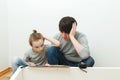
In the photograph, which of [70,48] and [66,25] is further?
[70,48]

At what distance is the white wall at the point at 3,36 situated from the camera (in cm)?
277

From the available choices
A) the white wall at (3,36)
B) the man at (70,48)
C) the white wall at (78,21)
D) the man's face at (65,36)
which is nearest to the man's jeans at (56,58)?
the man at (70,48)

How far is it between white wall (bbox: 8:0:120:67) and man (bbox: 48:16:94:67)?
0.49 m

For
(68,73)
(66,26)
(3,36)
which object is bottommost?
(68,73)

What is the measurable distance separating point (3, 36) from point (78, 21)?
0.88 m

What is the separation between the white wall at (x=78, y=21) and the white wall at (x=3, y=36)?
2.2 inches

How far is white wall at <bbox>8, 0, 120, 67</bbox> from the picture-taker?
2.60 metres

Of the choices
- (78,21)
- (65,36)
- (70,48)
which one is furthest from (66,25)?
(78,21)

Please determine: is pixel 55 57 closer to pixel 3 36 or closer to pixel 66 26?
pixel 66 26

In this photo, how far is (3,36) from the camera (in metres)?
2.82

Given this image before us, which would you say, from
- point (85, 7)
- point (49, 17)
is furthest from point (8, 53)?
point (85, 7)

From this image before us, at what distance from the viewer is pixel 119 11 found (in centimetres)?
255

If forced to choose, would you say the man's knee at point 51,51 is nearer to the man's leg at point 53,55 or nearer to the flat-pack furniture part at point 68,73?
the man's leg at point 53,55

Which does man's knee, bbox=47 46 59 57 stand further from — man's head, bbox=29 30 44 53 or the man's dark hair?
the man's dark hair
